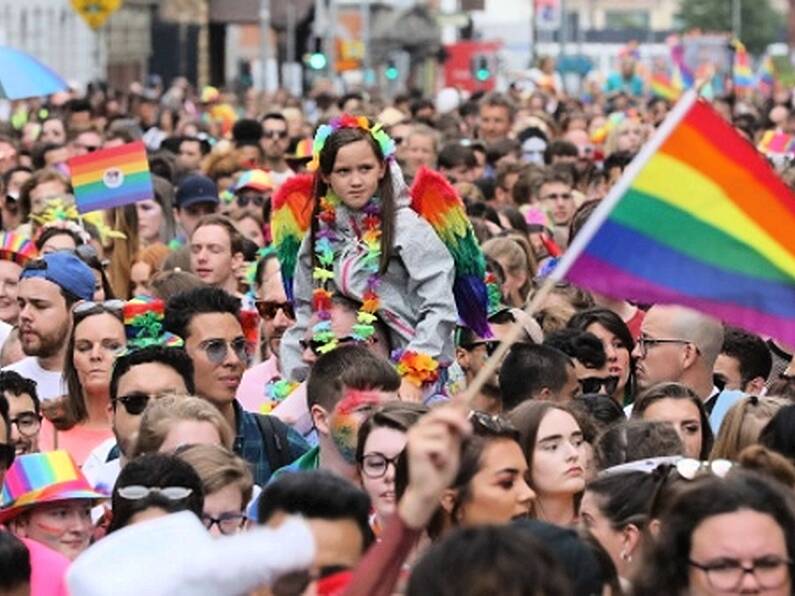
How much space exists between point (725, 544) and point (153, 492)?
209 cm

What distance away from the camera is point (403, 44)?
7269 centimetres

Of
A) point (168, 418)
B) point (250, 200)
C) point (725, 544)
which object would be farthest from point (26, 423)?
point (250, 200)

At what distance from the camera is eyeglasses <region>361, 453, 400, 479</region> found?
29.6ft

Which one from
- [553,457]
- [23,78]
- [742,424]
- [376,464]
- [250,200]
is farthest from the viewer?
[250,200]

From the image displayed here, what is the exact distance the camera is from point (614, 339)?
40.9 feet

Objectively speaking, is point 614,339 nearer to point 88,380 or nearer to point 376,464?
point 88,380

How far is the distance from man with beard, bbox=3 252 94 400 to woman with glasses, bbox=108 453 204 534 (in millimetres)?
3609

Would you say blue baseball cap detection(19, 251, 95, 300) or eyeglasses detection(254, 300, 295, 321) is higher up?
blue baseball cap detection(19, 251, 95, 300)

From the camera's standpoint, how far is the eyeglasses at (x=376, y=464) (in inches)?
355

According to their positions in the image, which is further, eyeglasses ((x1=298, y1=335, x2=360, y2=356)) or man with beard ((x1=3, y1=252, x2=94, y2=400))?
man with beard ((x1=3, y1=252, x2=94, y2=400))

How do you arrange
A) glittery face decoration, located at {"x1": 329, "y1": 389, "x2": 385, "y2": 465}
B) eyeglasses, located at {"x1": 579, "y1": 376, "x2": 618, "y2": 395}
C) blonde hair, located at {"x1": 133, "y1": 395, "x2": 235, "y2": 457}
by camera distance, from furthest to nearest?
1. eyeglasses, located at {"x1": 579, "y1": 376, "x2": 618, "y2": 395}
2. glittery face decoration, located at {"x1": 329, "y1": 389, "x2": 385, "y2": 465}
3. blonde hair, located at {"x1": 133, "y1": 395, "x2": 235, "y2": 457}

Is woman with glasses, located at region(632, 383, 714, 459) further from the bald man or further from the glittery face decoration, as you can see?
the bald man

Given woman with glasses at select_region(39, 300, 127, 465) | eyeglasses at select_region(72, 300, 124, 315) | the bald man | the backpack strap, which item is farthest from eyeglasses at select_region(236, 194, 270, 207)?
the backpack strap

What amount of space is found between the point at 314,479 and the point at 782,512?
1084mm
